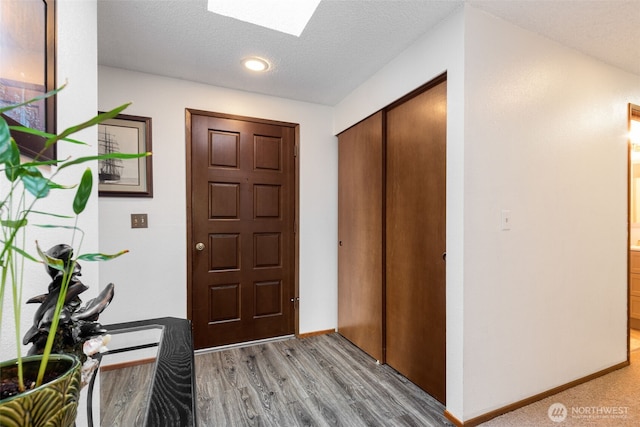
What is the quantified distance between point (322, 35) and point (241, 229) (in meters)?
1.64

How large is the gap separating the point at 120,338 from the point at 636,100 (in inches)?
169

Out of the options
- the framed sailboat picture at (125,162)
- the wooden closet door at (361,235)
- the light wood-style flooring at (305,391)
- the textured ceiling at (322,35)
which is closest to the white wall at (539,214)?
the textured ceiling at (322,35)

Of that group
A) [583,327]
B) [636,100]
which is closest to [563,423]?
[583,327]

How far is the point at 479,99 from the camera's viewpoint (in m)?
1.60

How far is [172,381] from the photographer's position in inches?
29.7

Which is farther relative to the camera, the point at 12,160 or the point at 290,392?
the point at 290,392

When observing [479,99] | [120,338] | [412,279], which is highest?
[479,99]

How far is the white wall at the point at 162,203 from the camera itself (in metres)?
2.20

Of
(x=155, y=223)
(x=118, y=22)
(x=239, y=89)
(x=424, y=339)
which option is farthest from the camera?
(x=239, y=89)

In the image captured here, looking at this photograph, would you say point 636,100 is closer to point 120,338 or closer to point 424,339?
point 424,339

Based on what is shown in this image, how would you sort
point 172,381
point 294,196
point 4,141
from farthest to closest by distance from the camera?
point 294,196 < point 172,381 < point 4,141

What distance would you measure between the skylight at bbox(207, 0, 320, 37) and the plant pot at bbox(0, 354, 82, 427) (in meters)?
1.74

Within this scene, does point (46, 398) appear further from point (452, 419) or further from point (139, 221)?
point (139, 221)

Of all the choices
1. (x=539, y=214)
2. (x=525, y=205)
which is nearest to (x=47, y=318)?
(x=525, y=205)
